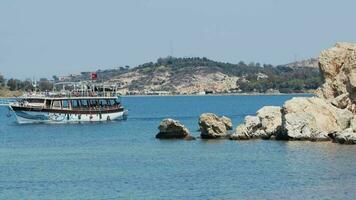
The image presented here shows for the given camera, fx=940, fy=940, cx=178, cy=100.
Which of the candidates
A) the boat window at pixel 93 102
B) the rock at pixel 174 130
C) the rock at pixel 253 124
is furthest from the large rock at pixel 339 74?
the boat window at pixel 93 102

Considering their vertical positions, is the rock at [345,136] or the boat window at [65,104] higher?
the boat window at [65,104]

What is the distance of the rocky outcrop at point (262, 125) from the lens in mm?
73250

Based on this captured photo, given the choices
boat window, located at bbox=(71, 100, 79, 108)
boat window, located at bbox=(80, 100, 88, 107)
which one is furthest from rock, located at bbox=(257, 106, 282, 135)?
boat window, located at bbox=(80, 100, 88, 107)

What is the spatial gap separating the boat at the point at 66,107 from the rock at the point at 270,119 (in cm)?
4569

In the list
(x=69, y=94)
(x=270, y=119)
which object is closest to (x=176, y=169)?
(x=270, y=119)

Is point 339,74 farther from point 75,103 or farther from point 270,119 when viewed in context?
point 75,103

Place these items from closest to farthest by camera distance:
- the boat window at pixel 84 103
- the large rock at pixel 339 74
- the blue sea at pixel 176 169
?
the blue sea at pixel 176 169 → the large rock at pixel 339 74 → the boat window at pixel 84 103

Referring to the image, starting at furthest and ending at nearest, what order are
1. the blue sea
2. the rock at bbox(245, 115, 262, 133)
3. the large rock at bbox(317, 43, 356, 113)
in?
the rock at bbox(245, 115, 262, 133)
the large rock at bbox(317, 43, 356, 113)
the blue sea

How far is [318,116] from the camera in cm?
7000

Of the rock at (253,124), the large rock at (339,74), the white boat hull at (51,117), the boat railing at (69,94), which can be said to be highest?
the large rock at (339,74)

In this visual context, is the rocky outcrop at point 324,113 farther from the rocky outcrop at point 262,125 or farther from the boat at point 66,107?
the boat at point 66,107

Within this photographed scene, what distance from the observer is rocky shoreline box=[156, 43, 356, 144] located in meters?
69.2

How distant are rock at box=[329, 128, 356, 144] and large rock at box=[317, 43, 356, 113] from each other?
5977 millimetres

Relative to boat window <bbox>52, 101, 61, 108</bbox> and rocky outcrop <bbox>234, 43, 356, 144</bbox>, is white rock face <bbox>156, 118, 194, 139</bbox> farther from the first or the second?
boat window <bbox>52, 101, 61, 108</bbox>
